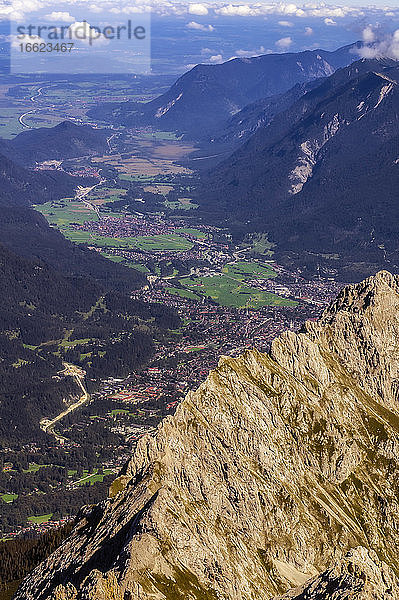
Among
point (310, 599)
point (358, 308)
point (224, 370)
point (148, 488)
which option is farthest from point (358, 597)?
point (358, 308)

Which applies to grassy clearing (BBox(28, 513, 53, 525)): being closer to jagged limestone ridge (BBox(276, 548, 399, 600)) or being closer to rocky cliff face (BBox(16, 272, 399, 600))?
rocky cliff face (BBox(16, 272, 399, 600))

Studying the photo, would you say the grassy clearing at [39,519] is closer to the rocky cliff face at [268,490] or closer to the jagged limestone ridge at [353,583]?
the rocky cliff face at [268,490]

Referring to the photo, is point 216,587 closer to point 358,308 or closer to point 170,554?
point 170,554

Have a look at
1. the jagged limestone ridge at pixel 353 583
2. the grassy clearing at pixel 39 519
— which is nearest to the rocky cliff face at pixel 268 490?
the jagged limestone ridge at pixel 353 583

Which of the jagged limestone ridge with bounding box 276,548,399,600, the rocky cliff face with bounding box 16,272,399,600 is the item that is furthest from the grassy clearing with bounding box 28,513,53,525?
the jagged limestone ridge with bounding box 276,548,399,600

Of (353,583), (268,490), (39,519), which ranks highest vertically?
(353,583)

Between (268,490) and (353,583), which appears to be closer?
(353,583)

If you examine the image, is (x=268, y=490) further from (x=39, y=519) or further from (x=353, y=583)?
(x=39, y=519)

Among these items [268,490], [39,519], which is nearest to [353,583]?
[268,490]
